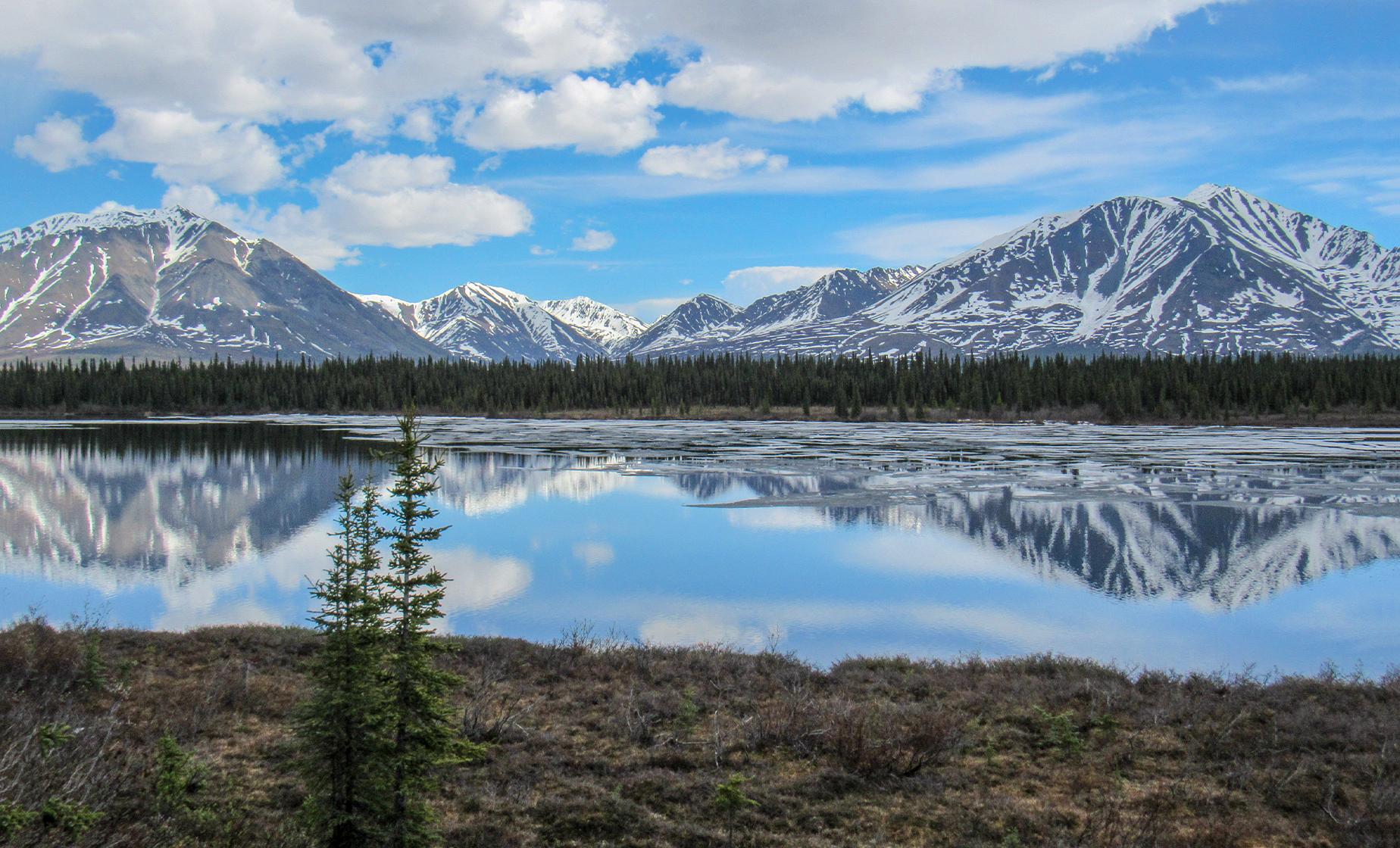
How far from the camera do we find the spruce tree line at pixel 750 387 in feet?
396

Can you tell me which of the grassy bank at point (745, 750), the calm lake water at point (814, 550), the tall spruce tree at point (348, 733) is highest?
the tall spruce tree at point (348, 733)

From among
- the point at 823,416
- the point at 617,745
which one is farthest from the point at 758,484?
the point at 823,416

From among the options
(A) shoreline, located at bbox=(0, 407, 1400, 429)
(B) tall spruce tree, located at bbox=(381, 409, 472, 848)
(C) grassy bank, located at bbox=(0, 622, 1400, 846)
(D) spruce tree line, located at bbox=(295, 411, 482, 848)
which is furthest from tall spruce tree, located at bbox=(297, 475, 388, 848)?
(A) shoreline, located at bbox=(0, 407, 1400, 429)

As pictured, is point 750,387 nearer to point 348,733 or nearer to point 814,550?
point 814,550

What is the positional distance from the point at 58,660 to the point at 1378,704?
63.1ft

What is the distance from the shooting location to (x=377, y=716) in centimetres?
781

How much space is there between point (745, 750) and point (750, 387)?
15196 centimetres

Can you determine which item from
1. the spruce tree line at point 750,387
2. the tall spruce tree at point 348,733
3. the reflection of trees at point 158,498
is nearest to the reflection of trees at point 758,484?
the reflection of trees at point 158,498

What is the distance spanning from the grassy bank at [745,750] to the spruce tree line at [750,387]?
4662 inches

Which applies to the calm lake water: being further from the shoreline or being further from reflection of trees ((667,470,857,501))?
→ the shoreline

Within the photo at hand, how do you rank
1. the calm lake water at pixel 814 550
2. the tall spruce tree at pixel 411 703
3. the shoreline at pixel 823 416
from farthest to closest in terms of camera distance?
1. the shoreline at pixel 823 416
2. the calm lake water at pixel 814 550
3. the tall spruce tree at pixel 411 703

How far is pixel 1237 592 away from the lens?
930 inches

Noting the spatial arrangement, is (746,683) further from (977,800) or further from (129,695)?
(129,695)

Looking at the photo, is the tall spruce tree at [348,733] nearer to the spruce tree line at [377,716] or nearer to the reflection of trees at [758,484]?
the spruce tree line at [377,716]
